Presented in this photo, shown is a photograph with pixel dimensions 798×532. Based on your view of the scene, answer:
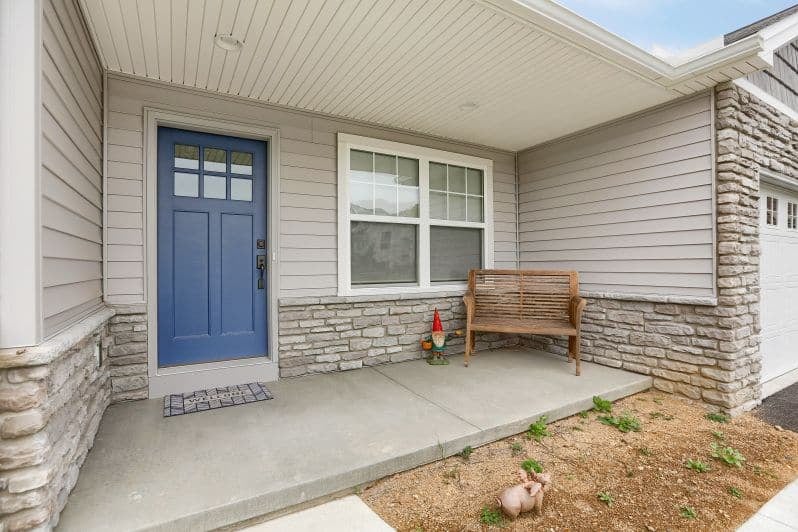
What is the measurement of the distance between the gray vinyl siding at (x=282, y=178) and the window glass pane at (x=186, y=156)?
0.91ft

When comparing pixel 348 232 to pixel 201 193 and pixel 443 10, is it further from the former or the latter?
pixel 443 10

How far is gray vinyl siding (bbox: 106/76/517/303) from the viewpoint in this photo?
9.18 feet

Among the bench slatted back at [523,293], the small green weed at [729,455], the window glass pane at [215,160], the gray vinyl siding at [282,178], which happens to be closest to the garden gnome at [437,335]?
the bench slatted back at [523,293]

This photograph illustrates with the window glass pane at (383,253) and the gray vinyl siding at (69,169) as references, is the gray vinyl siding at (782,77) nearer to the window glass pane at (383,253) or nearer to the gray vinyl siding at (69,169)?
the window glass pane at (383,253)

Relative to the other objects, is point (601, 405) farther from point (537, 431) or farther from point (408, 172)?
point (408, 172)

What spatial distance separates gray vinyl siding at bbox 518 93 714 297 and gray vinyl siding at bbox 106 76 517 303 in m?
1.30

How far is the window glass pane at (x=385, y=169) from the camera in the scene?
390 cm

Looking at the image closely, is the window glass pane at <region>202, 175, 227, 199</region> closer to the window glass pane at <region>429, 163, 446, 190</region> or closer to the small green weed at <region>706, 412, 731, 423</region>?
the window glass pane at <region>429, 163, 446, 190</region>

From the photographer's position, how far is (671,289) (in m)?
3.37

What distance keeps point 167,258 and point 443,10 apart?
2632 mm

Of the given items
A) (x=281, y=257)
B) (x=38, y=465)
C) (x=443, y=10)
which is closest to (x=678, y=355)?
(x=443, y=10)

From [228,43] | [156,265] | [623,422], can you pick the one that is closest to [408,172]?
[228,43]

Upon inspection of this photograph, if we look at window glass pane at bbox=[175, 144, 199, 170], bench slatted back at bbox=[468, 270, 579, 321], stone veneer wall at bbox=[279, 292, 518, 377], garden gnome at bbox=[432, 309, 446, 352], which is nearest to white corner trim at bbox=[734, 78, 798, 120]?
bench slatted back at bbox=[468, 270, 579, 321]

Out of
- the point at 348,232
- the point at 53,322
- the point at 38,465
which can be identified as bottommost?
the point at 38,465
